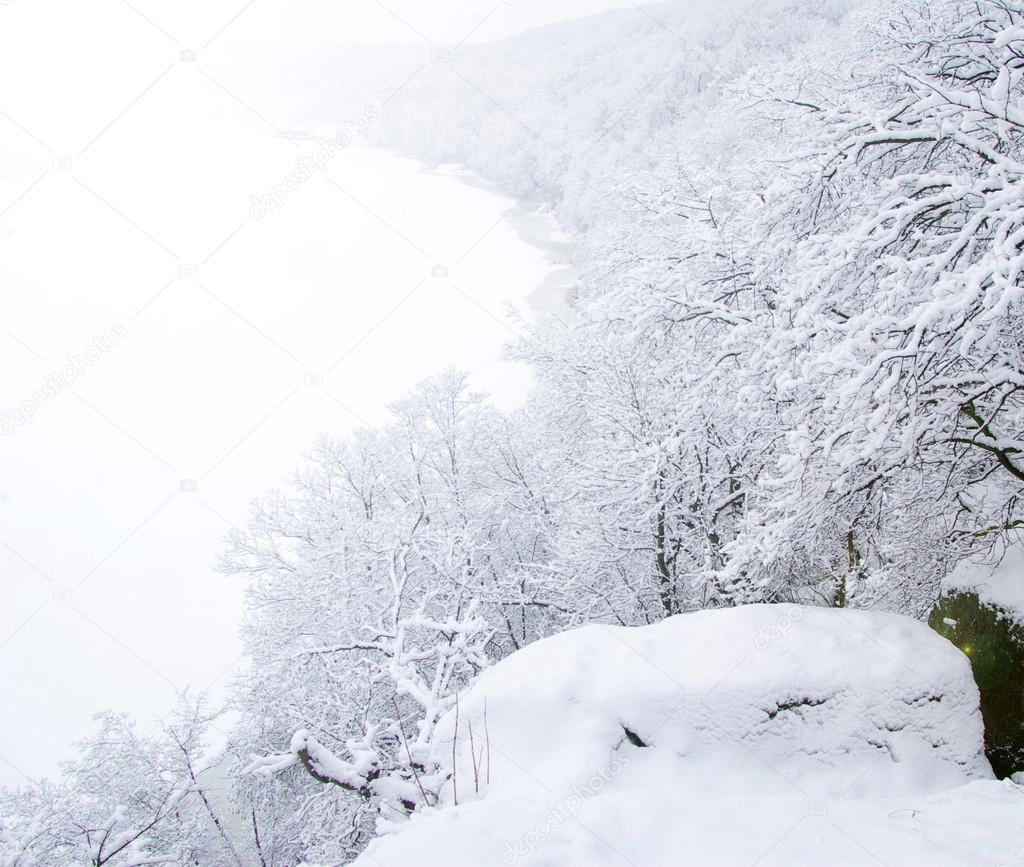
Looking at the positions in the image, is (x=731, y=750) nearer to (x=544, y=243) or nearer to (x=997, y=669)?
(x=997, y=669)

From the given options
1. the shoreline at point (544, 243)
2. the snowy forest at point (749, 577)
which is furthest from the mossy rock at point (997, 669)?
the shoreline at point (544, 243)

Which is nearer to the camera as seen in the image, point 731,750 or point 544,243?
point 731,750

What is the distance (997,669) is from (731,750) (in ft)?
9.35

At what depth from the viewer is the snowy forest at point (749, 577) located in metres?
3.67

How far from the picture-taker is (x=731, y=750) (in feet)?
14.3

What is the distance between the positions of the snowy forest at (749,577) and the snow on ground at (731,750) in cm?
2

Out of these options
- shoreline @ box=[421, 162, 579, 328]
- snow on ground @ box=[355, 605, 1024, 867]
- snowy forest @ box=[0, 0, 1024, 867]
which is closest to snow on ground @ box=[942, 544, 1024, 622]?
snowy forest @ box=[0, 0, 1024, 867]

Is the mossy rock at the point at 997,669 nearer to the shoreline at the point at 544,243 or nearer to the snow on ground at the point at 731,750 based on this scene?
the snow on ground at the point at 731,750

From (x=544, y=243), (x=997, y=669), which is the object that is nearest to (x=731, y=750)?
(x=997, y=669)

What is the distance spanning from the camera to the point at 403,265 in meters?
49.7

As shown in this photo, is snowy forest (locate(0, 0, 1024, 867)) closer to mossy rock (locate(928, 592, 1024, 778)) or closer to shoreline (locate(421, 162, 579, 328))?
mossy rock (locate(928, 592, 1024, 778))

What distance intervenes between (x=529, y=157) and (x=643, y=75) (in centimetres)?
1228

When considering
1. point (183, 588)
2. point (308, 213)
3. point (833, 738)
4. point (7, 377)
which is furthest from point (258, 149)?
point (833, 738)

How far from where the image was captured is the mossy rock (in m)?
5.01
